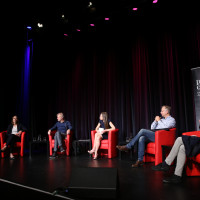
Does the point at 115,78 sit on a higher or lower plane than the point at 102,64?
lower

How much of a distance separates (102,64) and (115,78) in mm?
659

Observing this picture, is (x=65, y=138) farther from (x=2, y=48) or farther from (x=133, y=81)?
(x=2, y=48)

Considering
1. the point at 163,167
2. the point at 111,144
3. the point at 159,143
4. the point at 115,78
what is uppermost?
the point at 115,78

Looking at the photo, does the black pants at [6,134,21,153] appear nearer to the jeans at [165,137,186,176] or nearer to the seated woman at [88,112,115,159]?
the seated woman at [88,112,115,159]

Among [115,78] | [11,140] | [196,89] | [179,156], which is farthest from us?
[115,78]

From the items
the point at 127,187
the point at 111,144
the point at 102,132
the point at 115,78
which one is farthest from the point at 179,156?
the point at 115,78

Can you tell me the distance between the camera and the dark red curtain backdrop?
4.79 meters

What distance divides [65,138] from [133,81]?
7.64 ft

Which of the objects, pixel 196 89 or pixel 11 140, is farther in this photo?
pixel 11 140

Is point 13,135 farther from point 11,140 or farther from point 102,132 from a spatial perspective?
point 102,132

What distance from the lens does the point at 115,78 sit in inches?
233

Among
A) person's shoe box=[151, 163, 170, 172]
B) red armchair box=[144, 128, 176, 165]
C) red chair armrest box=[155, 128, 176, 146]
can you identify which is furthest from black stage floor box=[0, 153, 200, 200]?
red chair armrest box=[155, 128, 176, 146]

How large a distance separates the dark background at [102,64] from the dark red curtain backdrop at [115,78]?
0.08 ft

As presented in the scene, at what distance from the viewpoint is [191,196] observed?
186cm
